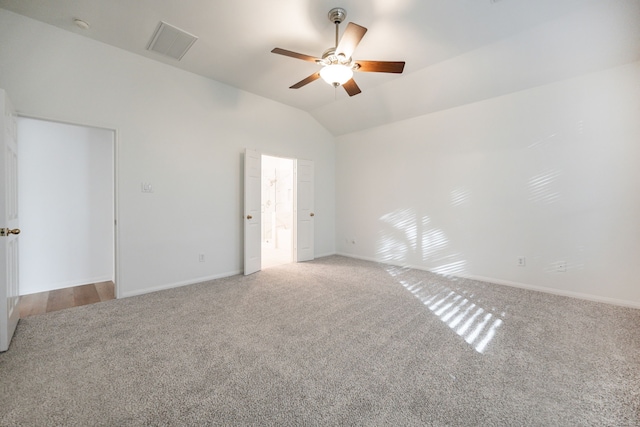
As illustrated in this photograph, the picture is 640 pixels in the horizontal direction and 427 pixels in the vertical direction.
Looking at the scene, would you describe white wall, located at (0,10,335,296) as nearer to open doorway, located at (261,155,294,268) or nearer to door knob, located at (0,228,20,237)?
door knob, located at (0,228,20,237)

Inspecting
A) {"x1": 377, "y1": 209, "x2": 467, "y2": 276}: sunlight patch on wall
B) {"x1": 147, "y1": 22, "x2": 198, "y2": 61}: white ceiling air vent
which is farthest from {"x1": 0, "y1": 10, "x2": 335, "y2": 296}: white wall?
{"x1": 377, "y1": 209, "x2": 467, "y2": 276}: sunlight patch on wall

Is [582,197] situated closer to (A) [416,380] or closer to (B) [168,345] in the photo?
(A) [416,380]

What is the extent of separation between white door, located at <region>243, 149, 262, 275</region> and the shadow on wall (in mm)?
2305

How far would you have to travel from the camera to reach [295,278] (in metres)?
4.15

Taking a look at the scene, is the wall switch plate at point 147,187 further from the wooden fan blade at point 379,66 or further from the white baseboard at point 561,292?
the white baseboard at point 561,292

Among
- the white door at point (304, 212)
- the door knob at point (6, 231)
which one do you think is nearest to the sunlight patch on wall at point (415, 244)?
the white door at point (304, 212)

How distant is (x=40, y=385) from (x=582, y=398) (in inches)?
134

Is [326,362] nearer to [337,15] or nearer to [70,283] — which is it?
[337,15]

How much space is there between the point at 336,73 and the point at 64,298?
420 cm

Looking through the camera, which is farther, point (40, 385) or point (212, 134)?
point (212, 134)

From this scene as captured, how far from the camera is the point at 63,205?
12.4 feet

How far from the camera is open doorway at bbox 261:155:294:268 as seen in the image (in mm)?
6668

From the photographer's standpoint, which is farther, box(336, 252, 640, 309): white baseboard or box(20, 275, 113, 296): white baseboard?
box(20, 275, 113, 296): white baseboard

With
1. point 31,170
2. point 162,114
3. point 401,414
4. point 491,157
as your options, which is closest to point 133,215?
point 162,114
